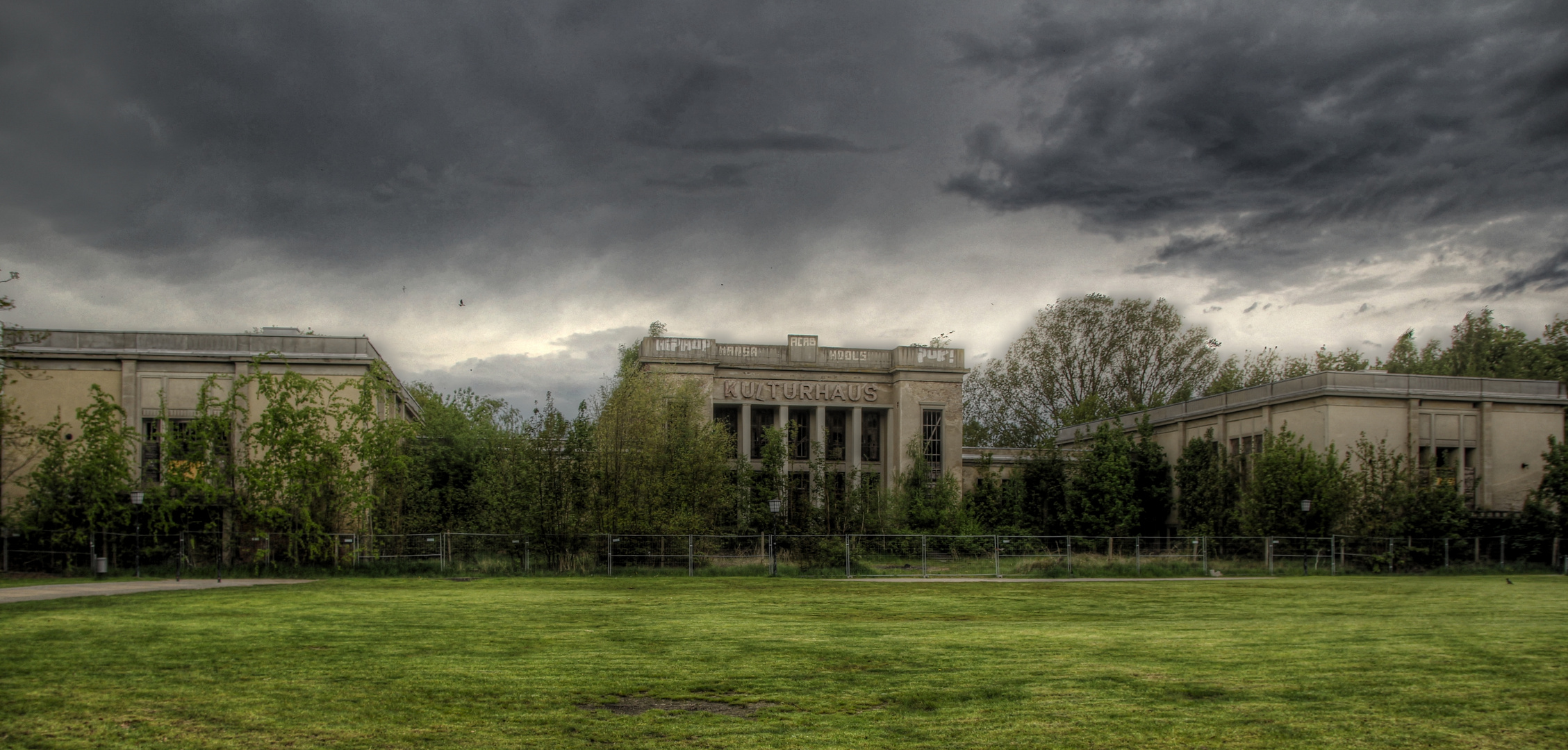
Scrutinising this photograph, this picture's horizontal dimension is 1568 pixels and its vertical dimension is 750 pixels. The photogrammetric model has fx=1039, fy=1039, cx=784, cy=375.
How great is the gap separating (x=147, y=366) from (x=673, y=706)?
3577cm

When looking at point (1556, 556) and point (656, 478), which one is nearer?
point (656, 478)

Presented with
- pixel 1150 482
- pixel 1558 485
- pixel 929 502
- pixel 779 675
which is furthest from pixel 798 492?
pixel 779 675

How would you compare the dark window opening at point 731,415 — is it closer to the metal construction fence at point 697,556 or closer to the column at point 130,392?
the metal construction fence at point 697,556

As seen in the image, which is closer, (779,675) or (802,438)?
(779,675)

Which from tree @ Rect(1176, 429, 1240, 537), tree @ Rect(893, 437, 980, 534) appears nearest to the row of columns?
tree @ Rect(893, 437, 980, 534)

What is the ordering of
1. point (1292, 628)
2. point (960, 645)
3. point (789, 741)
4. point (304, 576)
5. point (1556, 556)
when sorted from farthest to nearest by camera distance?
point (1556, 556) → point (304, 576) → point (1292, 628) → point (960, 645) → point (789, 741)

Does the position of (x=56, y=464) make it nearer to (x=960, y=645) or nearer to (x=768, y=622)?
(x=768, y=622)

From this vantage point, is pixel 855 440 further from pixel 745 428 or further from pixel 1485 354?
pixel 1485 354

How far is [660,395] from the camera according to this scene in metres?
42.9

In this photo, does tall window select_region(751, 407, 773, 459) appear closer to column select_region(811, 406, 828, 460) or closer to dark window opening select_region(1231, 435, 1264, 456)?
column select_region(811, 406, 828, 460)

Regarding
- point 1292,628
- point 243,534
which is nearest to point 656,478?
point 243,534

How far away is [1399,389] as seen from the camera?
4419 centimetres

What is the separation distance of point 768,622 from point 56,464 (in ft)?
94.4

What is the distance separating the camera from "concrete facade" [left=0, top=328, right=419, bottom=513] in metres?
36.8
